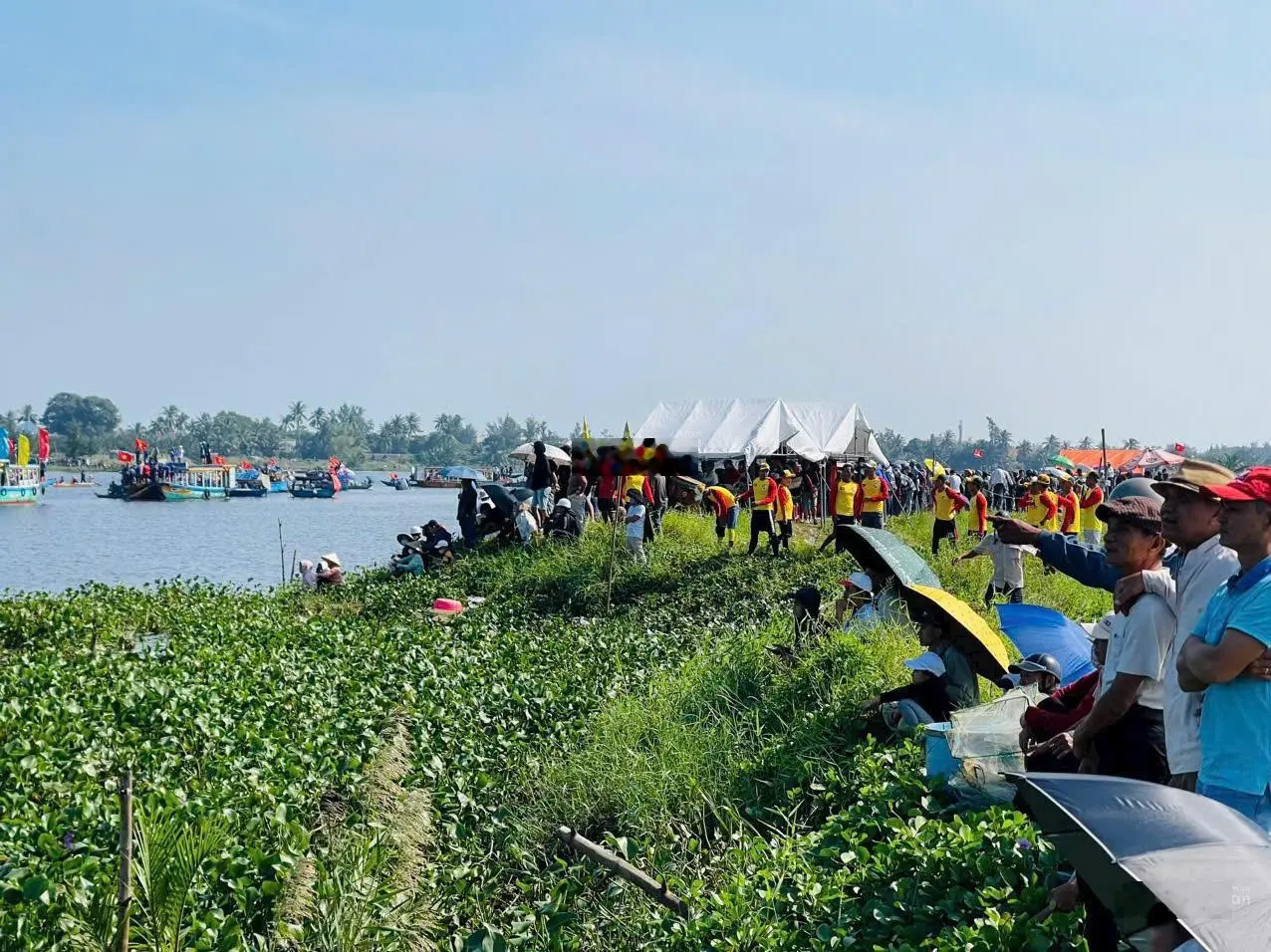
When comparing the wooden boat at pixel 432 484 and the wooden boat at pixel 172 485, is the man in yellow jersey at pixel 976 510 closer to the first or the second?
the wooden boat at pixel 172 485

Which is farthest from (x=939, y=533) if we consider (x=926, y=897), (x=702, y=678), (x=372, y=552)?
(x=372, y=552)

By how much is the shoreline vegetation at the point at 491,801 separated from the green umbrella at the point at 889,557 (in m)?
0.54

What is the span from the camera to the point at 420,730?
933 centimetres

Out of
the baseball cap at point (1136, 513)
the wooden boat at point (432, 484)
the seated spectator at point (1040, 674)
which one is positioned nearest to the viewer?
the baseball cap at point (1136, 513)

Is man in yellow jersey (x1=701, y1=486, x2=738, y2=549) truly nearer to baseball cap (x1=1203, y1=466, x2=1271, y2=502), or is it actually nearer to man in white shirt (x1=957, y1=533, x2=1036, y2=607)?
man in white shirt (x1=957, y1=533, x2=1036, y2=607)

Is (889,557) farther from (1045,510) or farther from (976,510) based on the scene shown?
(976,510)

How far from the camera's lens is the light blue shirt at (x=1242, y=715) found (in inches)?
154

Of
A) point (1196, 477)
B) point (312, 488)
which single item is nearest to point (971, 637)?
point (1196, 477)

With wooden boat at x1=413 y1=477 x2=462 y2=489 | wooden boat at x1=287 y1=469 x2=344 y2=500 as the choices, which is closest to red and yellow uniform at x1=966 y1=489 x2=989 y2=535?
wooden boat at x1=287 y1=469 x2=344 y2=500

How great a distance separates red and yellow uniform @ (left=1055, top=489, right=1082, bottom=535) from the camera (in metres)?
17.4

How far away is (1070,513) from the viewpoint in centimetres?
1761

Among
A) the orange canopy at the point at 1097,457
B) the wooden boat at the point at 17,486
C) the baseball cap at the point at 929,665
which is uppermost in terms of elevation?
the orange canopy at the point at 1097,457

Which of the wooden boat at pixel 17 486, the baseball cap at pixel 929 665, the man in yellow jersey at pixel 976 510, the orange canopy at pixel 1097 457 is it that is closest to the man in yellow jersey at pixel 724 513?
the man in yellow jersey at pixel 976 510

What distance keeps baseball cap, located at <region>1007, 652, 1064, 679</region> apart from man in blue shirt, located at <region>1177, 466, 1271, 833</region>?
2943 millimetres
